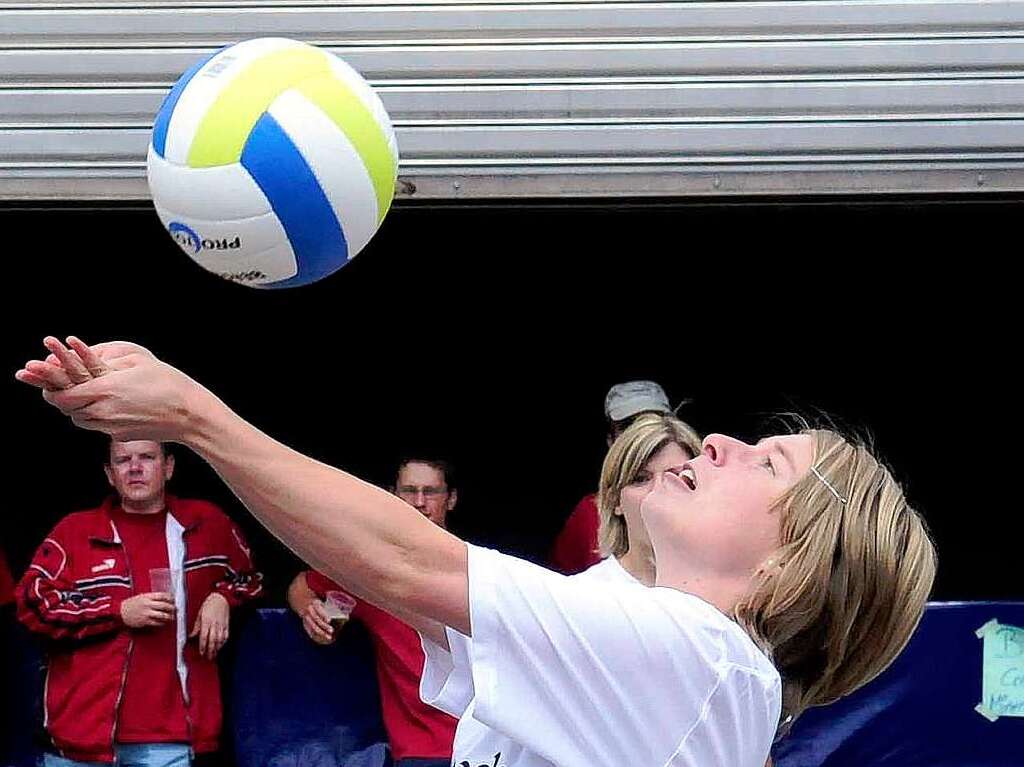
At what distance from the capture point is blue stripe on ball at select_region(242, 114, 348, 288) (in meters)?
2.88

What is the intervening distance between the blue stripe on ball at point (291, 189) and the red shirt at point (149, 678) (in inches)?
94.1

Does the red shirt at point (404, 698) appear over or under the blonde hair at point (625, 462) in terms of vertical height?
under

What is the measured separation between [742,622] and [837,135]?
2.75 meters

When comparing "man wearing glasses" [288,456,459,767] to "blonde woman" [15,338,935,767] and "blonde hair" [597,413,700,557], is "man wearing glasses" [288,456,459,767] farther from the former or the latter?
Answer: "blonde woman" [15,338,935,767]

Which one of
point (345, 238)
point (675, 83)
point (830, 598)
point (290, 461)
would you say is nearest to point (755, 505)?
point (830, 598)

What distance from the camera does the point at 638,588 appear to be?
2.05 m

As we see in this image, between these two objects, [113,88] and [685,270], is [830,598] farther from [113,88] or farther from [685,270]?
[685,270]

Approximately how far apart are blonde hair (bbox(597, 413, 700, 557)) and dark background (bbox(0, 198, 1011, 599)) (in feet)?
8.05

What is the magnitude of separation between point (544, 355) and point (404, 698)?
279cm

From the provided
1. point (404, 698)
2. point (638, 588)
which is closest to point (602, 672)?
point (638, 588)

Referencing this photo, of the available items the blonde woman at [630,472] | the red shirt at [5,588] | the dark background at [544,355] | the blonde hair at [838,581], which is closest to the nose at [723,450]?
the blonde hair at [838,581]

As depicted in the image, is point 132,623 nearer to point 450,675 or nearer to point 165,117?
point 165,117

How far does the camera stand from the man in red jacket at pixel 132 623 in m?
4.93

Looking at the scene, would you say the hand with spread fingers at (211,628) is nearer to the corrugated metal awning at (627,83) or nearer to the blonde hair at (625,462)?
the blonde hair at (625,462)
